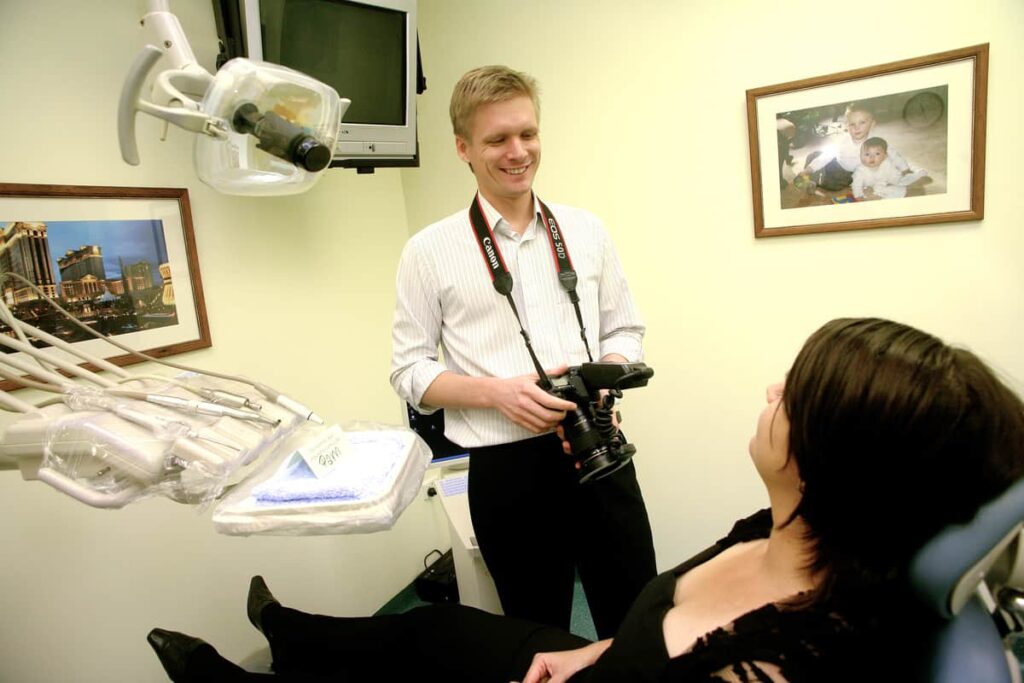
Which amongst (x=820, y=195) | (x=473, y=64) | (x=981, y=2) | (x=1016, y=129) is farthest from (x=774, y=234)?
(x=473, y=64)

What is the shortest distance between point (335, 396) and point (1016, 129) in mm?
2277

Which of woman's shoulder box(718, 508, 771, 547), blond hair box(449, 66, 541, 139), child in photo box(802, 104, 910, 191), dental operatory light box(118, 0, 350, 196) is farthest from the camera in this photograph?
child in photo box(802, 104, 910, 191)

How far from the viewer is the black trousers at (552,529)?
128cm

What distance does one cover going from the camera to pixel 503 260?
1282mm

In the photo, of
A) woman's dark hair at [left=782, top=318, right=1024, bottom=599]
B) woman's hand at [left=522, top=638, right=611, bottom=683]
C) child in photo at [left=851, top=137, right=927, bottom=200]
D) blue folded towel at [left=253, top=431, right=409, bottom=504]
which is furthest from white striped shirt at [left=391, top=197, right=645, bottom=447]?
child in photo at [left=851, top=137, right=927, bottom=200]

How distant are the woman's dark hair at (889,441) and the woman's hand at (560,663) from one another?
1.54 feet

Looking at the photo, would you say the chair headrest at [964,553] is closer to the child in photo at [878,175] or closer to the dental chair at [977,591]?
the dental chair at [977,591]

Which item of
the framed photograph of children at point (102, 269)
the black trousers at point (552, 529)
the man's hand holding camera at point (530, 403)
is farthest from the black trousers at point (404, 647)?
the framed photograph of children at point (102, 269)

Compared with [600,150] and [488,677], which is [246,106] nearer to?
[488,677]

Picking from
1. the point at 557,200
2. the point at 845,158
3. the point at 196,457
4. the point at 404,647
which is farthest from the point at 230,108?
the point at 845,158

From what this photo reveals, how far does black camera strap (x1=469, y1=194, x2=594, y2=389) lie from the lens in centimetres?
125

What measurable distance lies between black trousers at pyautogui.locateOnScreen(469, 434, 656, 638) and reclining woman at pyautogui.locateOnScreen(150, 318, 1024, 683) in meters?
0.37

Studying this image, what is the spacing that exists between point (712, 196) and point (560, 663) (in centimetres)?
149

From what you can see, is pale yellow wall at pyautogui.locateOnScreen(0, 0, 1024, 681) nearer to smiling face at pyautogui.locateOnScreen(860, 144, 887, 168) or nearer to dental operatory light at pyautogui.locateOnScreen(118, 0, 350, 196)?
smiling face at pyautogui.locateOnScreen(860, 144, 887, 168)
